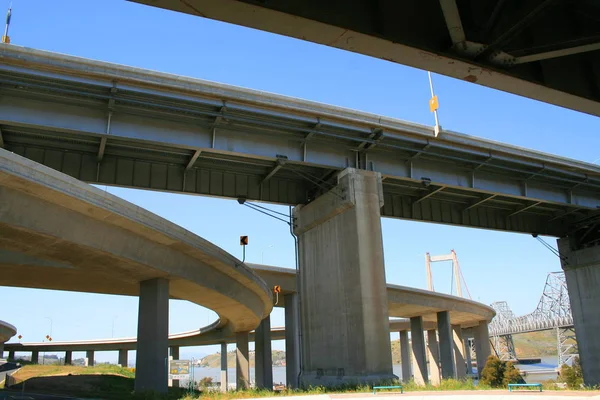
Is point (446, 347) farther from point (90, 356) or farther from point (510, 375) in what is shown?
point (90, 356)

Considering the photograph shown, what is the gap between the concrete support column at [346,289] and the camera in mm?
23375

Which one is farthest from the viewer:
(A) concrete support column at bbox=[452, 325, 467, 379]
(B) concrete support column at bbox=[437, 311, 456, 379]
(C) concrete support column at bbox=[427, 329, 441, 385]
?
(A) concrete support column at bbox=[452, 325, 467, 379]

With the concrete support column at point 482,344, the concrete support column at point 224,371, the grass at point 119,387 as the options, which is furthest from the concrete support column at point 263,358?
the concrete support column at point 482,344

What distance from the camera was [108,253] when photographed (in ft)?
71.4

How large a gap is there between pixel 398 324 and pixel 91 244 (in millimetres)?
69013

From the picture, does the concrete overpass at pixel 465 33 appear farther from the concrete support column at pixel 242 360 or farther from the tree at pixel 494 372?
the concrete support column at pixel 242 360

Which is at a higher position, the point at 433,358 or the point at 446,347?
the point at 446,347

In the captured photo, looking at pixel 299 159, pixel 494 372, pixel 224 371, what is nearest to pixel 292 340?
pixel 494 372

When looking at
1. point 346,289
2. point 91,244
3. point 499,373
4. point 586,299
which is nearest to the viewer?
point 91,244

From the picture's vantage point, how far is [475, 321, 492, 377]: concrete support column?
76.2 m

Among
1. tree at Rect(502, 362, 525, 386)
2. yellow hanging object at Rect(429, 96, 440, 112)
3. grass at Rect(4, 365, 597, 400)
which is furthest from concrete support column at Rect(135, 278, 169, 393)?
tree at Rect(502, 362, 525, 386)

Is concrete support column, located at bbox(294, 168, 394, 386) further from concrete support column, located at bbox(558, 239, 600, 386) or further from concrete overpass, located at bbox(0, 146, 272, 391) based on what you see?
concrete support column, located at bbox(558, 239, 600, 386)

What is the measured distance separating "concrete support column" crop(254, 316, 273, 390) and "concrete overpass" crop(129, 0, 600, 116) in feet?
142

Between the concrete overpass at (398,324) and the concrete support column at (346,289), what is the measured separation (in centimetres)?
1360
